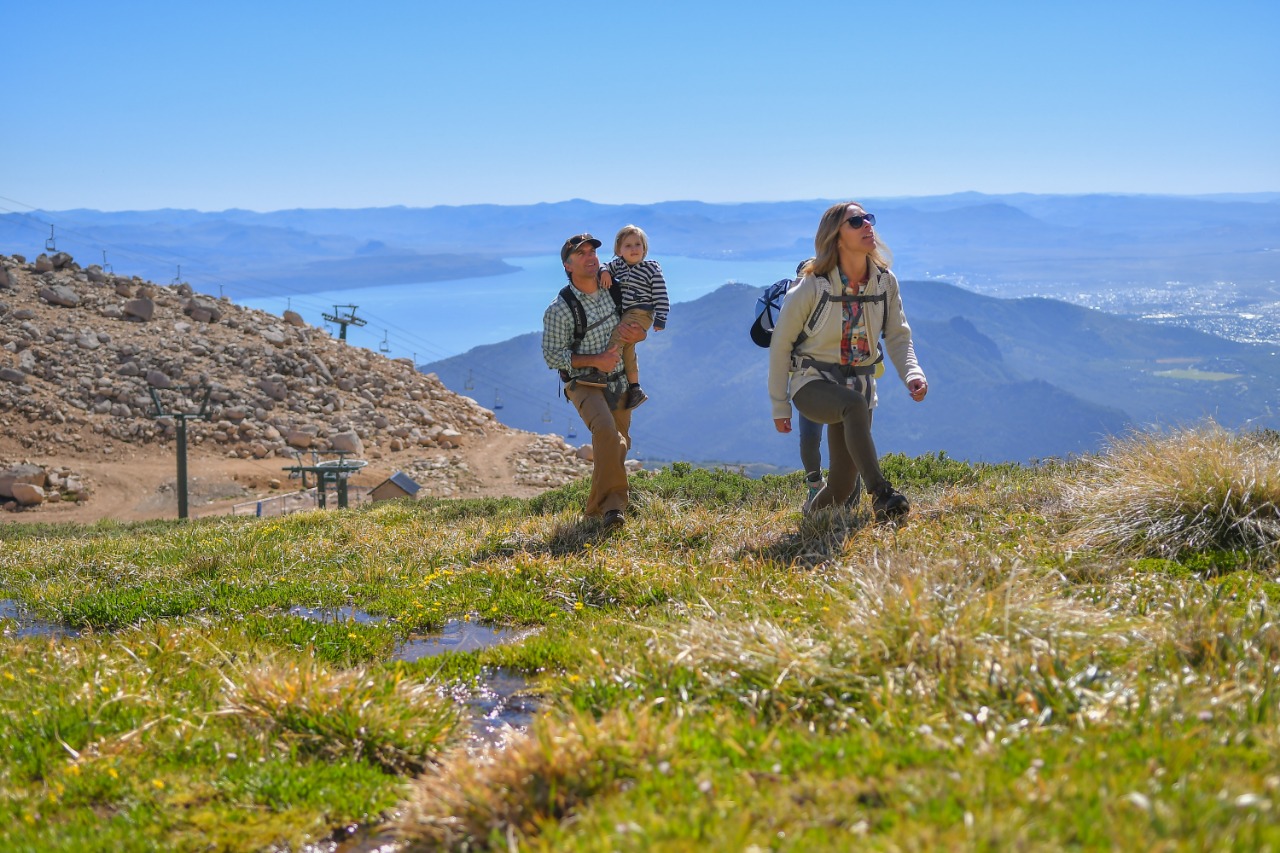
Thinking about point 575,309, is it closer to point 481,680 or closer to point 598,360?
point 598,360

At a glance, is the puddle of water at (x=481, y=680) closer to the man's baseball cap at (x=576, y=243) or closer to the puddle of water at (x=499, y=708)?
the puddle of water at (x=499, y=708)

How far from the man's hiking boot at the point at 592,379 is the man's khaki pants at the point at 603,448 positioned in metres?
0.05

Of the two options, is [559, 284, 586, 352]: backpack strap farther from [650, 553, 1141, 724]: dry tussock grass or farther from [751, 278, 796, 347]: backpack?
[650, 553, 1141, 724]: dry tussock grass

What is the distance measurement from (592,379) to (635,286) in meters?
0.98

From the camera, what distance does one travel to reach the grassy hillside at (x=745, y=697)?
2.82 m

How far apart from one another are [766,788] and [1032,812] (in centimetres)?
76

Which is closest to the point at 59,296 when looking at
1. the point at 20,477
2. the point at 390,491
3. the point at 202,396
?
the point at 202,396

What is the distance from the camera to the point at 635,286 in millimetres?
8875

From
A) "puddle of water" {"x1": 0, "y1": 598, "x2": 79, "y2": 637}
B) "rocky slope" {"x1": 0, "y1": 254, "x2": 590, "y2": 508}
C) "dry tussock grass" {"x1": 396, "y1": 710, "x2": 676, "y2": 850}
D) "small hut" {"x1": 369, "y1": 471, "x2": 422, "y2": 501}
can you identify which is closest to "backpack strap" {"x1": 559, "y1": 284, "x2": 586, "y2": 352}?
"puddle of water" {"x1": 0, "y1": 598, "x2": 79, "y2": 637}

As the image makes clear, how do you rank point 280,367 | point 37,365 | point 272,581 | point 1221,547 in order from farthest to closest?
point 280,367
point 37,365
point 272,581
point 1221,547

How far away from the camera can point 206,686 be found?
A: 15.1 feet

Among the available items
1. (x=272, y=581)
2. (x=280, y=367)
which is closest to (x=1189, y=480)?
(x=272, y=581)

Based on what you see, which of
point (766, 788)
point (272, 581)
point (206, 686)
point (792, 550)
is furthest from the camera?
point (272, 581)

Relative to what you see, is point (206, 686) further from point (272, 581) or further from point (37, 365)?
point (37, 365)
